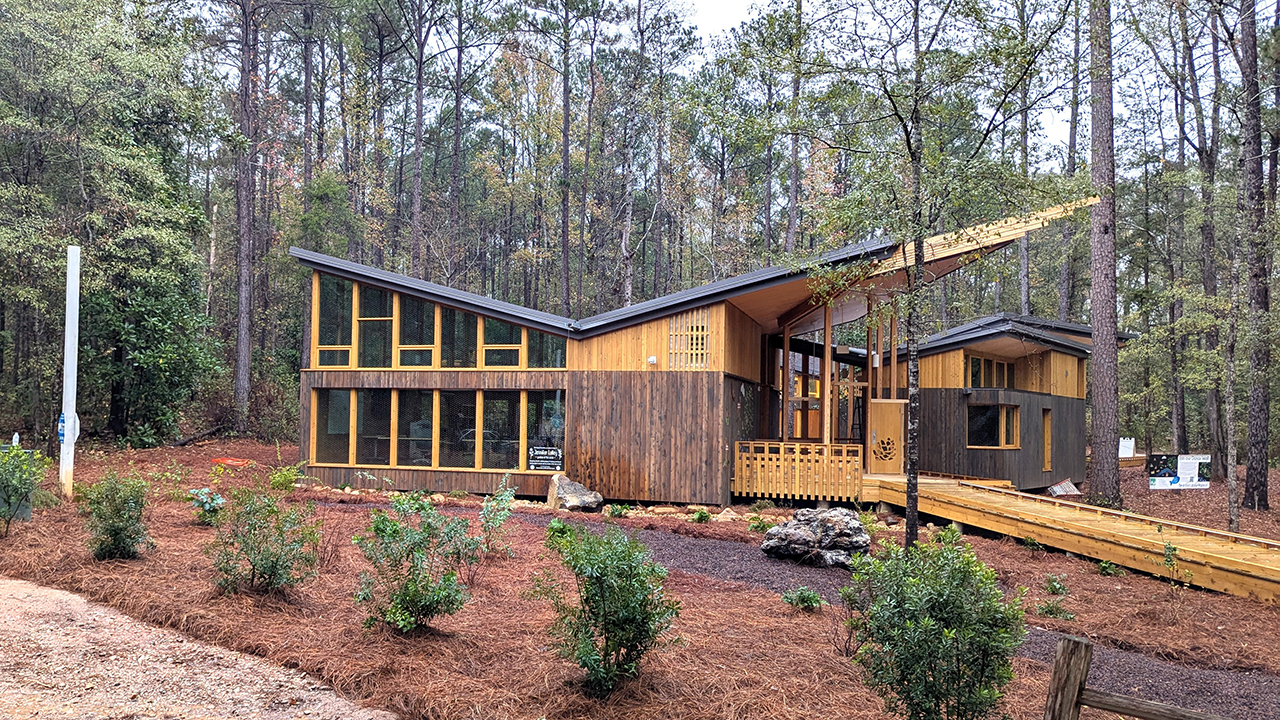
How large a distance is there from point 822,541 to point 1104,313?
8.63m

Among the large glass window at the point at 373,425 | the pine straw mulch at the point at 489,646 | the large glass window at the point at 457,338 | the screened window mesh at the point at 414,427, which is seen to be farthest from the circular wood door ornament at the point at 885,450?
the large glass window at the point at 373,425

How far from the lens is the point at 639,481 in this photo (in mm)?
12484

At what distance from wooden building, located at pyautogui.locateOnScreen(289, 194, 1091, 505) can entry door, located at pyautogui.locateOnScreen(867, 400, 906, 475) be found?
153mm

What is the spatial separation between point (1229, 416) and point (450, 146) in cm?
3028

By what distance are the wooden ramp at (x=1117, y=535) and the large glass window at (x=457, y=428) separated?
256 inches

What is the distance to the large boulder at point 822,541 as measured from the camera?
8.01 metres

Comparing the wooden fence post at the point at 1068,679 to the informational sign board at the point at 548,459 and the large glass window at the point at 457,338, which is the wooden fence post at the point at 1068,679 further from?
the large glass window at the point at 457,338

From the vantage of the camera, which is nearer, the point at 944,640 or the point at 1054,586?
the point at 944,640

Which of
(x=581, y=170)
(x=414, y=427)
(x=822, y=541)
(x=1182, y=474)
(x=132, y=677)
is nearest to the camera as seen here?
(x=132, y=677)

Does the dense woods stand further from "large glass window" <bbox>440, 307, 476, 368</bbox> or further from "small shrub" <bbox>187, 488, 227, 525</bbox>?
"small shrub" <bbox>187, 488, 227, 525</bbox>

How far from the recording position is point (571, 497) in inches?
465

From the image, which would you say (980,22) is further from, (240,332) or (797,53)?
(240,332)

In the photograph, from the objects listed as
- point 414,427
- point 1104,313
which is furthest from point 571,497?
point 1104,313

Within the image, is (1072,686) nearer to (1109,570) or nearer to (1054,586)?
(1054,586)
